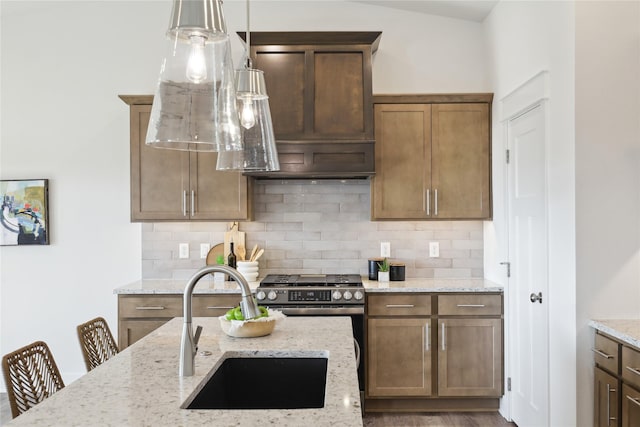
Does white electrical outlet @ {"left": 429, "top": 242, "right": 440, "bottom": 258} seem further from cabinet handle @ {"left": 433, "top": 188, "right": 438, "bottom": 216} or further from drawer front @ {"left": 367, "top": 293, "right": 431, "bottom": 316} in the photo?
drawer front @ {"left": 367, "top": 293, "right": 431, "bottom": 316}

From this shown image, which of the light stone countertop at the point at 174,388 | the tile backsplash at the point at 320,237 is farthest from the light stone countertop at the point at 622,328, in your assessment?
the tile backsplash at the point at 320,237

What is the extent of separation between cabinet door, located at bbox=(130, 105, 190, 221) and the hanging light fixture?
2.17 metres

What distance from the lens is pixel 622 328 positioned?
2268 mm

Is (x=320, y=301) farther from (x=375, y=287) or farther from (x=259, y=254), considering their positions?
(x=259, y=254)

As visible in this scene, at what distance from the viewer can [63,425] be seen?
1.31 m

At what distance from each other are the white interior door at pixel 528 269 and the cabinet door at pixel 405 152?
645 millimetres

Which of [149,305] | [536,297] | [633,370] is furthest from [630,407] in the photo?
[149,305]

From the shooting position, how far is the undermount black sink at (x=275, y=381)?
1.99 meters

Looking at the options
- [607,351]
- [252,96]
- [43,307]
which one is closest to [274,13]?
[252,96]

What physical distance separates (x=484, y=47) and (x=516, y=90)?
965mm

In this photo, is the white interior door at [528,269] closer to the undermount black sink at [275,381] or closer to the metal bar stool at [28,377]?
the undermount black sink at [275,381]

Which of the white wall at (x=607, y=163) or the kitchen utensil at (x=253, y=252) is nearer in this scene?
the white wall at (x=607, y=163)

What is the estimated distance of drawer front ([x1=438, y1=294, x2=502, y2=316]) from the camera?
364cm

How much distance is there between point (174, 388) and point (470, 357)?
2.67 m
